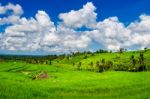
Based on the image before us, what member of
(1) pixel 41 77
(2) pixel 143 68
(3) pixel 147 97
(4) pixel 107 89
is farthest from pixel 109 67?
(3) pixel 147 97

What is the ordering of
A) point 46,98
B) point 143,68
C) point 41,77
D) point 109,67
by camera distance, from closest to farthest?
point 46,98 → point 41,77 → point 143,68 → point 109,67

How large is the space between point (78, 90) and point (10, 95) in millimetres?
26936

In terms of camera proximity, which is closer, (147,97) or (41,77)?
(147,97)

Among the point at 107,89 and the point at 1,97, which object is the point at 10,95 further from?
the point at 107,89

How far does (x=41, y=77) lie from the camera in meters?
96.6

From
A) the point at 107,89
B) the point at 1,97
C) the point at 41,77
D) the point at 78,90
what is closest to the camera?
the point at 1,97

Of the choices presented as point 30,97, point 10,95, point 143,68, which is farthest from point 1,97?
point 143,68

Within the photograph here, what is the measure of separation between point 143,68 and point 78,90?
147368 millimetres

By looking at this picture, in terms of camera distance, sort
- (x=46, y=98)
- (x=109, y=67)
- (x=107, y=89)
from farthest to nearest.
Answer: (x=109, y=67) → (x=107, y=89) → (x=46, y=98)

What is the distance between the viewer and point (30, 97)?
1792cm

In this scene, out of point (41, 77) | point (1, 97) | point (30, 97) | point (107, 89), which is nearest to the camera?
point (1, 97)

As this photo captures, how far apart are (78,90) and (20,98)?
27.3 m

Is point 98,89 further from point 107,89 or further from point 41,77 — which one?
point 41,77

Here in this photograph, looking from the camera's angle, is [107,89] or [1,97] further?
[107,89]
